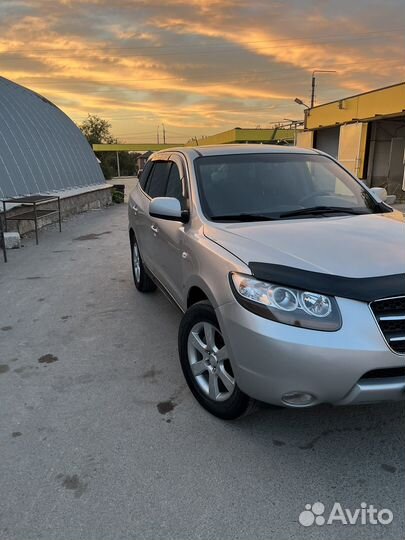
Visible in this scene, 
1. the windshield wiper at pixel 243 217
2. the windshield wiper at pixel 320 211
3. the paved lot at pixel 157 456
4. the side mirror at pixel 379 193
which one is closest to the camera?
the paved lot at pixel 157 456

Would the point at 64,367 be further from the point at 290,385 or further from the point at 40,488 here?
the point at 290,385

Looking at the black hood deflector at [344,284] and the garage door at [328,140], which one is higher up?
the garage door at [328,140]

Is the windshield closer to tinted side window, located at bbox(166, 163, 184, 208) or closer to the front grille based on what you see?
tinted side window, located at bbox(166, 163, 184, 208)

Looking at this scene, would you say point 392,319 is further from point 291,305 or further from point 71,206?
point 71,206

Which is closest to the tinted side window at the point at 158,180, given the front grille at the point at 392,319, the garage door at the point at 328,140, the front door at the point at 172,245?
the front door at the point at 172,245

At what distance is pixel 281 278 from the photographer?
2.41 meters

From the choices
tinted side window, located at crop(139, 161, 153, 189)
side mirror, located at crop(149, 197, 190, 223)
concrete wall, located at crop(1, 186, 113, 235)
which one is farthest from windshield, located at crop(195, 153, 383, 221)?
concrete wall, located at crop(1, 186, 113, 235)

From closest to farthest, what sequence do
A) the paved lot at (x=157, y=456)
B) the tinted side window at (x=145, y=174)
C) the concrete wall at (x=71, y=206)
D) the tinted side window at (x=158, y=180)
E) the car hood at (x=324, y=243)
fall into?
the paved lot at (x=157, y=456)
the car hood at (x=324, y=243)
the tinted side window at (x=158, y=180)
the tinted side window at (x=145, y=174)
the concrete wall at (x=71, y=206)

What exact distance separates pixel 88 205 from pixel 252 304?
53.5 ft

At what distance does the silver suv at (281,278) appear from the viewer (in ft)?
7.52

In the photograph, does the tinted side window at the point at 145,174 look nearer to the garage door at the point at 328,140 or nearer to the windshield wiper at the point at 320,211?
the windshield wiper at the point at 320,211

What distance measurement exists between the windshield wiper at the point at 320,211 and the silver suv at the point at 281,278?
11 millimetres

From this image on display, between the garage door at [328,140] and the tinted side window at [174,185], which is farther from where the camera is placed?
the garage door at [328,140]

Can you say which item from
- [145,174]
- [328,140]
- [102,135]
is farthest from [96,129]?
[145,174]
